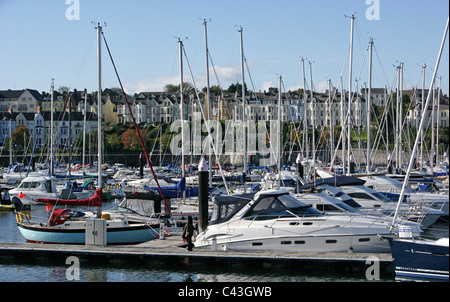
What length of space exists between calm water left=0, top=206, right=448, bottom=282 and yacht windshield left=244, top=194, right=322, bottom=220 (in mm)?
2150

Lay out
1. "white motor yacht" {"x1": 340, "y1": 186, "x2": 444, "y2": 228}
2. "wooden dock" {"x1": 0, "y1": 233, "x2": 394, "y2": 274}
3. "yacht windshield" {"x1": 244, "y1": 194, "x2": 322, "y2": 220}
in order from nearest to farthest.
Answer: "wooden dock" {"x1": 0, "y1": 233, "x2": 394, "y2": 274}
"yacht windshield" {"x1": 244, "y1": 194, "x2": 322, "y2": 220}
"white motor yacht" {"x1": 340, "y1": 186, "x2": 444, "y2": 228}

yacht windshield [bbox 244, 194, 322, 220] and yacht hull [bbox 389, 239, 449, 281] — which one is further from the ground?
yacht windshield [bbox 244, 194, 322, 220]

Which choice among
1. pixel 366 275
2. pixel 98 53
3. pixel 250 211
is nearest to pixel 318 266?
pixel 366 275

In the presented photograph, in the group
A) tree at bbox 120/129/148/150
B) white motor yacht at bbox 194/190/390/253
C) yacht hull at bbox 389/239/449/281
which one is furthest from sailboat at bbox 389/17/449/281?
tree at bbox 120/129/148/150

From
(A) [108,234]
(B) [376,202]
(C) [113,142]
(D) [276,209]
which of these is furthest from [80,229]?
(C) [113,142]

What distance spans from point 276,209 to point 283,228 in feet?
2.59

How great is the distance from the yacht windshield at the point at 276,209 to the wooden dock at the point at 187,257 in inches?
56.1

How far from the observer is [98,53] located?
92.3 ft

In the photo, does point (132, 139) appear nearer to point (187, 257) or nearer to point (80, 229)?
point (80, 229)

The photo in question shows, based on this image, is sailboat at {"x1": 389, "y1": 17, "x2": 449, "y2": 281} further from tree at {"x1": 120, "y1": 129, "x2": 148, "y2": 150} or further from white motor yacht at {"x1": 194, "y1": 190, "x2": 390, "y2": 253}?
tree at {"x1": 120, "y1": 129, "x2": 148, "y2": 150}

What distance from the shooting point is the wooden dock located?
19.8 metres

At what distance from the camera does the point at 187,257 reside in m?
21.0

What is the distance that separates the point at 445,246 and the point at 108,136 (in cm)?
11559
